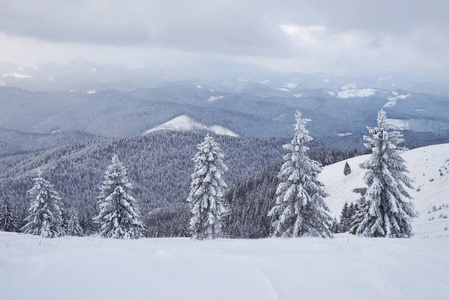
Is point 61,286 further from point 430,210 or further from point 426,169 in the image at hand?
point 426,169

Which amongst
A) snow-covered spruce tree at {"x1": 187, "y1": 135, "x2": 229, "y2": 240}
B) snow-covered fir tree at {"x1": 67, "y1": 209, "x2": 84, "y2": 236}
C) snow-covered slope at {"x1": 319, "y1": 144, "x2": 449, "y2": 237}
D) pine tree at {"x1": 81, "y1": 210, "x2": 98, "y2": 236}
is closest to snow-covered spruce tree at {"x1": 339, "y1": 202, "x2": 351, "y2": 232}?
snow-covered slope at {"x1": 319, "y1": 144, "x2": 449, "y2": 237}

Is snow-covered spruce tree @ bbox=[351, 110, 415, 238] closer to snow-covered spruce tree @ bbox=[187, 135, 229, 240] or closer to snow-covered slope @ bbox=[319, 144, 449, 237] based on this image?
snow-covered slope @ bbox=[319, 144, 449, 237]

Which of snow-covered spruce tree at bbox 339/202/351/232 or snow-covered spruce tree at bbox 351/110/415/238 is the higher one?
snow-covered spruce tree at bbox 351/110/415/238

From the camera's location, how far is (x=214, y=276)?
20.0ft

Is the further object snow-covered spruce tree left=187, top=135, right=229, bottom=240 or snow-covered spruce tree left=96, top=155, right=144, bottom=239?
snow-covered spruce tree left=96, top=155, right=144, bottom=239

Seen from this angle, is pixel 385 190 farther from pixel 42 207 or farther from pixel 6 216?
pixel 6 216

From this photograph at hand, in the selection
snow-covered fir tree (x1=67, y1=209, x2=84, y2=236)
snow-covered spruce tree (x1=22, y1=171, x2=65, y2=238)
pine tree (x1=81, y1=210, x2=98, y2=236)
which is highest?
snow-covered spruce tree (x1=22, y1=171, x2=65, y2=238)

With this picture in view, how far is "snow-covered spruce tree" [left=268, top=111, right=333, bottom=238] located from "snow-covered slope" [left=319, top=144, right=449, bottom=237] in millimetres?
6164

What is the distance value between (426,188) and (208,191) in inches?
913

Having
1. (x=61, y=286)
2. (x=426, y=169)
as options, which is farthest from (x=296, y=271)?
(x=426, y=169)

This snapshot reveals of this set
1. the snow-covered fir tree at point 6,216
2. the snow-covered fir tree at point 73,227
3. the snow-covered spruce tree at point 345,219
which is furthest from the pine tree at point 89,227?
the snow-covered spruce tree at point 345,219

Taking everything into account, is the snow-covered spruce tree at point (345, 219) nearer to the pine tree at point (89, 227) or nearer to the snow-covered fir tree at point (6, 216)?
the pine tree at point (89, 227)

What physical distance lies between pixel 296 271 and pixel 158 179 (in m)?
197

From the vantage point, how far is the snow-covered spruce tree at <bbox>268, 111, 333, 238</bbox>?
20781 millimetres
